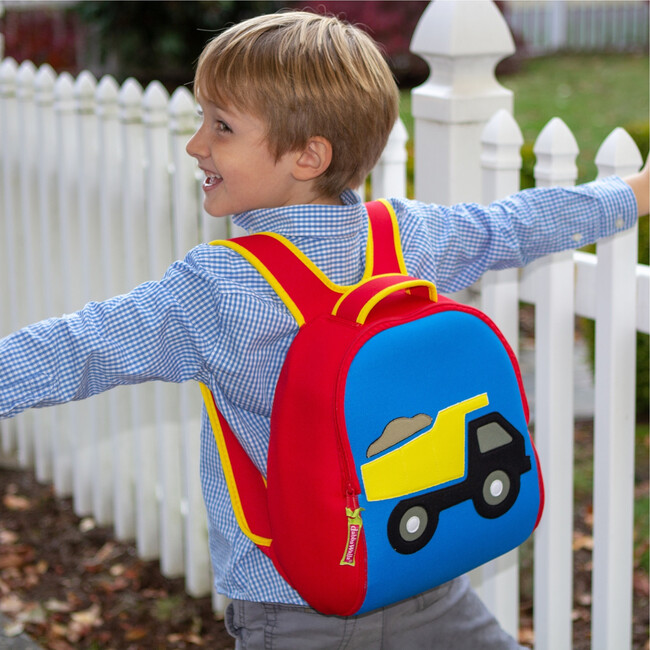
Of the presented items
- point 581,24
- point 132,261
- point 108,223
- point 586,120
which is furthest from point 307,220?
point 581,24

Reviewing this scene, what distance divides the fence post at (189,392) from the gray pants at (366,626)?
1.44 metres

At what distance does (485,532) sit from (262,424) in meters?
0.45

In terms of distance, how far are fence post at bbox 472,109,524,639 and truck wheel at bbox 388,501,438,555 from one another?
0.98m

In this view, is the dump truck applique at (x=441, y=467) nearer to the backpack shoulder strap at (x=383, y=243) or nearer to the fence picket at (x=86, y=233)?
the backpack shoulder strap at (x=383, y=243)

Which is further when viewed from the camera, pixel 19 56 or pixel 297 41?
pixel 19 56

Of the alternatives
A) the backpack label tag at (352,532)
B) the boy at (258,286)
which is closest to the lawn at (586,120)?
the boy at (258,286)

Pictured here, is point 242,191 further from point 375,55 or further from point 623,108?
point 623,108

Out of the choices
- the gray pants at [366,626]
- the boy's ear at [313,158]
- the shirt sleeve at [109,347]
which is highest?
the boy's ear at [313,158]

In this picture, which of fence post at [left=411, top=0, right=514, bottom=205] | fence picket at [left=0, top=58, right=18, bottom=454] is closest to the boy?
fence post at [left=411, top=0, right=514, bottom=205]

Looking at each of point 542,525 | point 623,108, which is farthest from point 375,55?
point 623,108

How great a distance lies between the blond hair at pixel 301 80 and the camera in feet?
6.38

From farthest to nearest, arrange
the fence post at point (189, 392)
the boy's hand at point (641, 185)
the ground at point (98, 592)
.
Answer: the ground at point (98, 592)
the fence post at point (189, 392)
the boy's hand at point (641, 185)

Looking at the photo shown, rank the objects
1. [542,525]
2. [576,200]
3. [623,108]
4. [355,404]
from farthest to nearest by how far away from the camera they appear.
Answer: [623,108], [542,525], [576,200], [355,404]

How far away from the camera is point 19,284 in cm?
447
